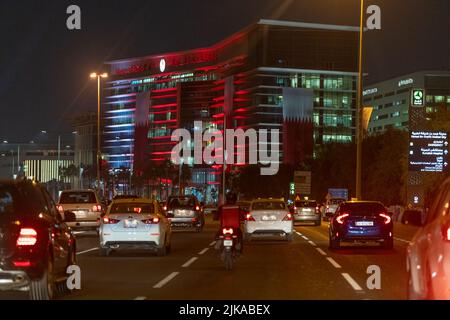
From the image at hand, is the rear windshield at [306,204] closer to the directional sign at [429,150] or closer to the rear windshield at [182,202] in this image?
the directional sign at [429,150]

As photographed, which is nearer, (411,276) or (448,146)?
(411,276)

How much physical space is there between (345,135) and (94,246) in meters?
155

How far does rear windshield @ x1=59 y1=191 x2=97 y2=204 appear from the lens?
36312 millimetres

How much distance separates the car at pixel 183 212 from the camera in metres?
43.2

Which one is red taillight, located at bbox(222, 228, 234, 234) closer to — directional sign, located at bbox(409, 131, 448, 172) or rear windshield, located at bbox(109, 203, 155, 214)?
rear windshield, located at bbox(109, 203, 155, 214)

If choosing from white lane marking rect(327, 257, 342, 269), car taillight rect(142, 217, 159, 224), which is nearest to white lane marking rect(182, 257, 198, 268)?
car taillight rect(142, 217, 159, 224)

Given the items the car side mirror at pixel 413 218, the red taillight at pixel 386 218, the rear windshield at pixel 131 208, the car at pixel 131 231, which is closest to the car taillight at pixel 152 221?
the car at pixel 131 231

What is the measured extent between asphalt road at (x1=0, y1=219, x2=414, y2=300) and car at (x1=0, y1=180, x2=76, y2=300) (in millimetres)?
1088

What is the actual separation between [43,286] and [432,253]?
20.5 ft

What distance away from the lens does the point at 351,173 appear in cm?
9738

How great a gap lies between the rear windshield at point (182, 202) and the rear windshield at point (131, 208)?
17623 mm
